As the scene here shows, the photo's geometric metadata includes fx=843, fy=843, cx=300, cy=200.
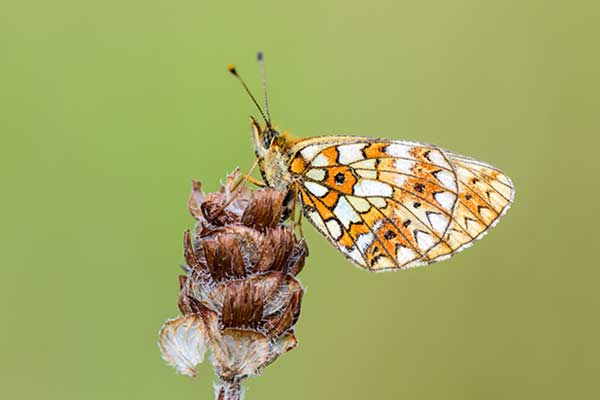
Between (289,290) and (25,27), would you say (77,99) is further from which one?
(289,290)

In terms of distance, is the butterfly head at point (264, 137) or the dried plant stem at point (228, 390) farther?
the butterfly head at point (264, 137)

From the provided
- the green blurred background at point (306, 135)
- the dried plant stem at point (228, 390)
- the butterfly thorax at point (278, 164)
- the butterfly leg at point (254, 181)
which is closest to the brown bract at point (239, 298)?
the dried plant stem at point (228, 390)

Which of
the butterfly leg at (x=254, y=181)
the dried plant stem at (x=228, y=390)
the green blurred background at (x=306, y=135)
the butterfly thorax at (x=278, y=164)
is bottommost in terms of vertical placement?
the dried plant stem at (x=228, y=390)

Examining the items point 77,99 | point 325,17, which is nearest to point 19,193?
point 77,99

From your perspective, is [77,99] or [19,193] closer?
[19,193]

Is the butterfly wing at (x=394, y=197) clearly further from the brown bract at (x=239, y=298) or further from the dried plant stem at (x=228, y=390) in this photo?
the dried plant stem at (x=228, y=390)

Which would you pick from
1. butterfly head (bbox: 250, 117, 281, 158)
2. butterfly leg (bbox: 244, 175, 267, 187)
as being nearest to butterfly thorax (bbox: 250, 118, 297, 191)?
butterfly head (bbox: 250, 117, 281, 158)

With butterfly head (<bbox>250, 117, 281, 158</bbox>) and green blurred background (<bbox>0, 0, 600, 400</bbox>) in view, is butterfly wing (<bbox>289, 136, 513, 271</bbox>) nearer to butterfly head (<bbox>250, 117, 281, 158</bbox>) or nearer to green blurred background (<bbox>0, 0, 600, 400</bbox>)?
butterfly head (<bbox>250, 117, 281, 158</bbox>)
